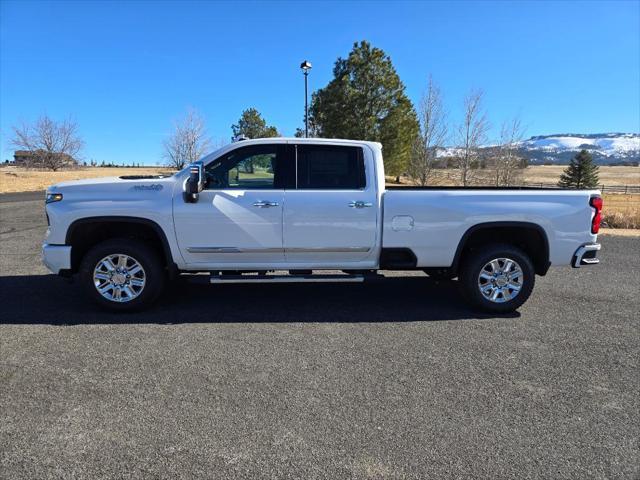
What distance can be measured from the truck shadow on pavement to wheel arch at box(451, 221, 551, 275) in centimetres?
67

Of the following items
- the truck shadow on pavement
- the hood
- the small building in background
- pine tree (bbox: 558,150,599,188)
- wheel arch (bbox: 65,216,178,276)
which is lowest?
the truck shadow on pavement

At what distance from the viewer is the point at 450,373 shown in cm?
373

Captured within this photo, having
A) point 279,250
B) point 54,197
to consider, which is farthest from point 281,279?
point 54,197

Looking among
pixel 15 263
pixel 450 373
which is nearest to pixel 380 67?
pixel 15 263

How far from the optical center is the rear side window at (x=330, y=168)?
5203 millimetres

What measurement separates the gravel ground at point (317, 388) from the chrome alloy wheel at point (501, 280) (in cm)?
26

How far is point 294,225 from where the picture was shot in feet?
16.7

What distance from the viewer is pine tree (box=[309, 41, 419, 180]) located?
29.8 m

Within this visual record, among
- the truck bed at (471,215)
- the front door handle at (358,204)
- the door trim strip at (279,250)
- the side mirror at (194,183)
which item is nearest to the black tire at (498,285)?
the truck bed at (471,215)

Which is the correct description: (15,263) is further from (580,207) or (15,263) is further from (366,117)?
(366,117)

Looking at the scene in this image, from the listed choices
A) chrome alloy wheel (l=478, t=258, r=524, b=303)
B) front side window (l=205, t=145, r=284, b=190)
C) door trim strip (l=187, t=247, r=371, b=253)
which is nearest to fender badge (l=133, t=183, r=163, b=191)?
front side window (l=205, t=145, r=284, b=190)

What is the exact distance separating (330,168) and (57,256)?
10.3ft

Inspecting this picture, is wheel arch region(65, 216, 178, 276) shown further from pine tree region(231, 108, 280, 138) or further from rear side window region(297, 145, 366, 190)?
pine tree region(231, 108, 280, 138)

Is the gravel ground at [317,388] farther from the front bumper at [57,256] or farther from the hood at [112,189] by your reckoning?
the hood at [112,189]
